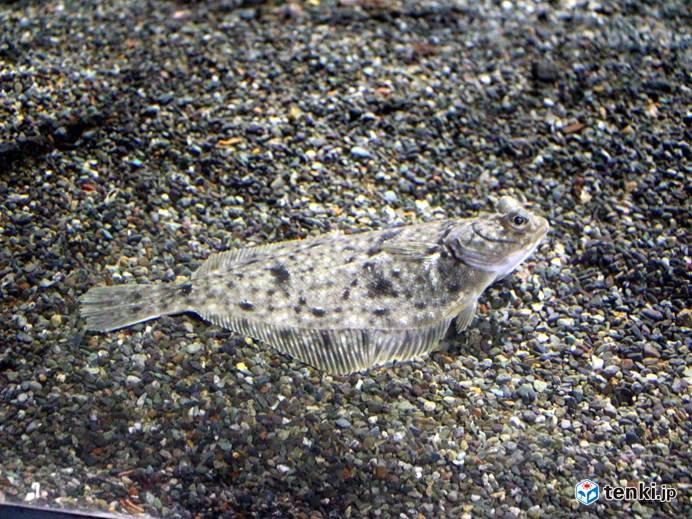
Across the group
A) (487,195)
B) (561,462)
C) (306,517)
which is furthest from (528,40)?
(306,517)

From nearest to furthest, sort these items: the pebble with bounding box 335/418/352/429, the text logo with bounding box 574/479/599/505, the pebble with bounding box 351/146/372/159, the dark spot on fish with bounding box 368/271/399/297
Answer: the text logo with bounding box 574/479/599/505
the pebble with bounding box 335/418/352/429
the dark spot on fish with bounding box 368/271/399/297
the pebble with bounding box 351/146/372/159

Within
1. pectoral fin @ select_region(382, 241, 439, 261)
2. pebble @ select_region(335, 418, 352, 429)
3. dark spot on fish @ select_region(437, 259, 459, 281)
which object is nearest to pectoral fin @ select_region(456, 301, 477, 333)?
dark spot on fish @ select_region(437, 259, 459, 281)

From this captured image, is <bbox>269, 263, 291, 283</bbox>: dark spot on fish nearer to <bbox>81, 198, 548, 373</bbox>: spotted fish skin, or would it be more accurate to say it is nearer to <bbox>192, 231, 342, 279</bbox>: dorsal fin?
<bbox>81, 198, 548, 373</bbox>: spotted fish skin

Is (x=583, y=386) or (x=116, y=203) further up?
(x=116, y=203)

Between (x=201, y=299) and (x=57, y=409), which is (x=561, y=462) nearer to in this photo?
(x=201, y=299)

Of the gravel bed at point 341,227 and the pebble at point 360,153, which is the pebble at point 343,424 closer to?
the gravel bed at point 341,227
